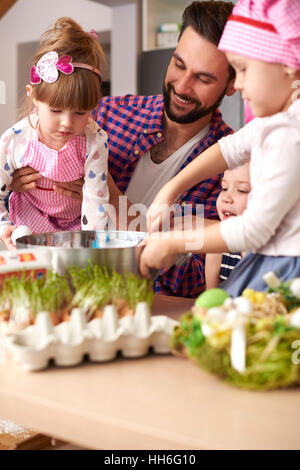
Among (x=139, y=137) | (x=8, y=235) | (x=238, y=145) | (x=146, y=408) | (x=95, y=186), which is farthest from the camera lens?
(x=139, y=137)

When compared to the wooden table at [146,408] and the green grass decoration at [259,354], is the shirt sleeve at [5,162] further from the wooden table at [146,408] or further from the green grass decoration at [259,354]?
the green grass decoration at [259,354]

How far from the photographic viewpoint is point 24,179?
5.07ft

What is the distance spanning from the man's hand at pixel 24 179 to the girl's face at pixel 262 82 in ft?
2.77

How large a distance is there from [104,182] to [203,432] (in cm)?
108

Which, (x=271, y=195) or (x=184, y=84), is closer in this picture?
(x=271, y=195)

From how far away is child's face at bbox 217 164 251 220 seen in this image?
4.95ft

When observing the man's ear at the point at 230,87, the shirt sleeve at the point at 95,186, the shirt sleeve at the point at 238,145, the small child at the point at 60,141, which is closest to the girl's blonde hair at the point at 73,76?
the small child at the point at 60,141

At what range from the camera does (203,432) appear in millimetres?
509

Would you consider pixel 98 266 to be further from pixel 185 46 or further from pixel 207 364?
pixel 185 46

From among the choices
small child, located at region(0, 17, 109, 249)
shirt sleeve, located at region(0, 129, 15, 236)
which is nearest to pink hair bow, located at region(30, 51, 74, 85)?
small child, located at region(0, 17, 109, 249)

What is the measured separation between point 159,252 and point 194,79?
87 cm

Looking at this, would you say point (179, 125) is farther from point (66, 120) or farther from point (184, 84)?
point (66, 120)

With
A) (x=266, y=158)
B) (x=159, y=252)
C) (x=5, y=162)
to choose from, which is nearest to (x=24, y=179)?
(x=5, y=162)
